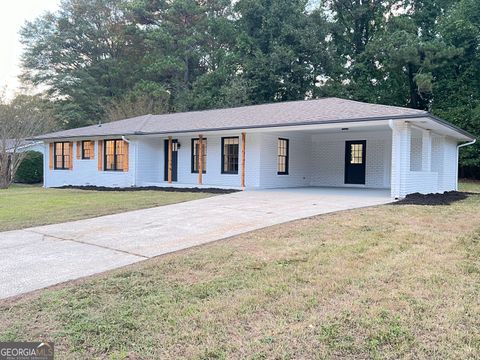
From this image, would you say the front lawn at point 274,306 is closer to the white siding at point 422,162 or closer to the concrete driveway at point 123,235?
the concrete driveway at point 123,235

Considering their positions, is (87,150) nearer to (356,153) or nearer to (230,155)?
(230,155)

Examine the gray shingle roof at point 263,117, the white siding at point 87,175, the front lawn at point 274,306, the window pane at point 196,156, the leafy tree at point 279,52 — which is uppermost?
the leafy tree at point 279,52

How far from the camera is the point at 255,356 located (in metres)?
2.94

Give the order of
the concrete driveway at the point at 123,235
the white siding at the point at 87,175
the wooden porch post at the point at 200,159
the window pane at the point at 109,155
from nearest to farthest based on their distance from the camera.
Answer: the concrete driveway at the point at 123,235
the wooden porch post at the point at 200,159
the white siding at the point at 87,175
the window pane at the point at 109,155

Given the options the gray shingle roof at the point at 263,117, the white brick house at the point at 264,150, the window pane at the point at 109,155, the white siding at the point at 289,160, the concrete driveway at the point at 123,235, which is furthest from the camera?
the window pane at the point at 109,155

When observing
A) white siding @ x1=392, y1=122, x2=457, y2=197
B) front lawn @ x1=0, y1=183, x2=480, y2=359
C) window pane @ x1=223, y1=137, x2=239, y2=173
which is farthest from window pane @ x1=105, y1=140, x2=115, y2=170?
front lawn @ x1=0, y1=183, x2=480, y2=359

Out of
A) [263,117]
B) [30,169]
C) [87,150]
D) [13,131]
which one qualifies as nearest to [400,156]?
[263,117]

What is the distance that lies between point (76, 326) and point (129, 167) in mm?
15241

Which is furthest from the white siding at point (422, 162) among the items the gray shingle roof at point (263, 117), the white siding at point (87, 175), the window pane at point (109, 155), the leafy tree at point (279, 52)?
the leafy tree at point (279, 52)

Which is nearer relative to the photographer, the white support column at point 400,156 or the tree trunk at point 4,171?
the white support column at point 400,156

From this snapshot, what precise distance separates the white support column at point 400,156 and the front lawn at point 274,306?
5.59m

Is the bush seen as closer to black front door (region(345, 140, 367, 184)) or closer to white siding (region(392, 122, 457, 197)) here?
black front door (region(345, 140, 367, 184))

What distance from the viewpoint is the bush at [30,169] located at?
85.9 ft

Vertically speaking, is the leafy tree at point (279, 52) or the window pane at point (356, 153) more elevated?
the leafy tree at point (279, 52)
